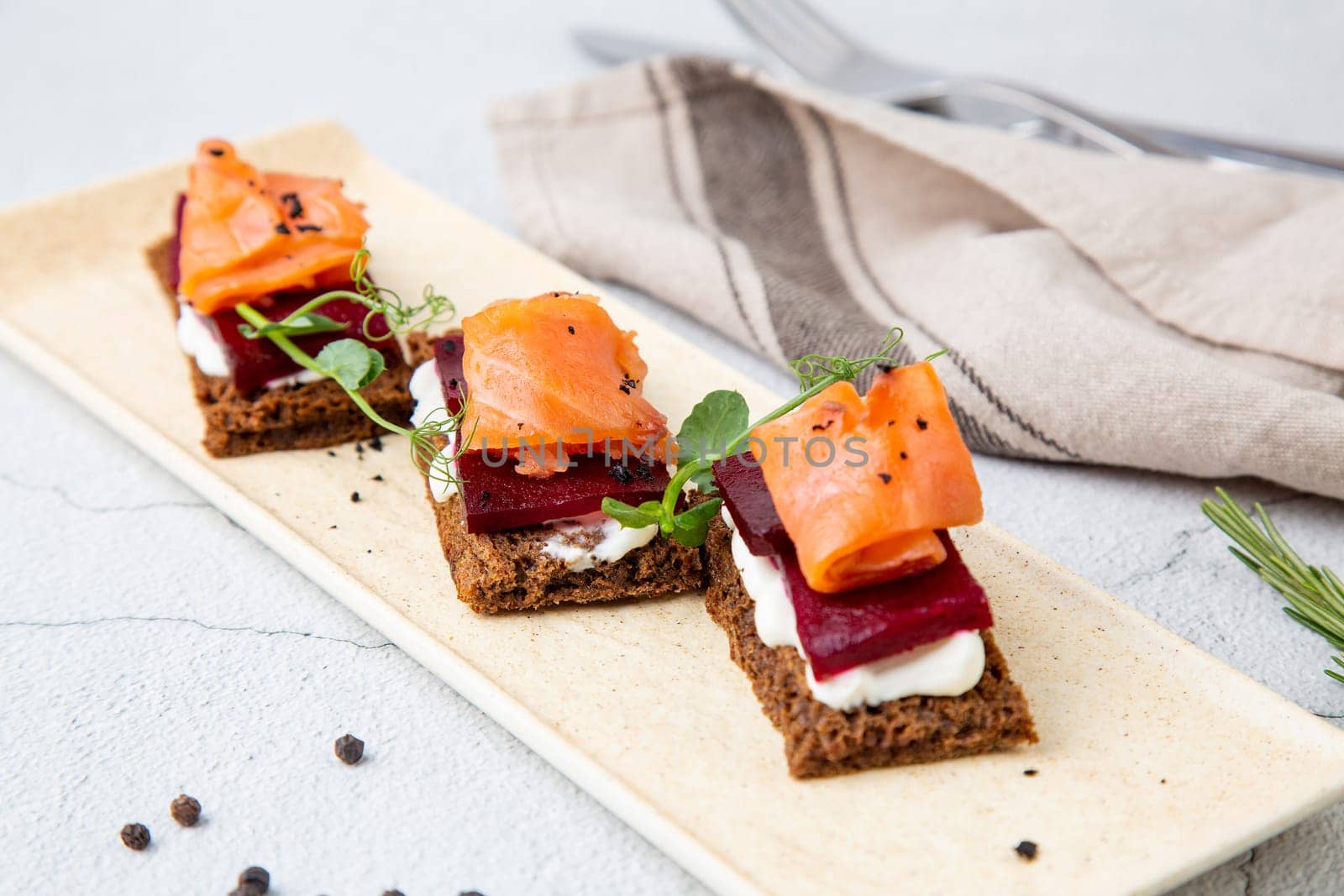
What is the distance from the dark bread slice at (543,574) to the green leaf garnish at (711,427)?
0.74 ft

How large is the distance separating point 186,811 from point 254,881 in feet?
0.90

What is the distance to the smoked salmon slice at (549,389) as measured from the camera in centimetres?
334

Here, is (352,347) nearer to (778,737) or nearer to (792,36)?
(778,737)

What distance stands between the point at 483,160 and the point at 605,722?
11.5 feet

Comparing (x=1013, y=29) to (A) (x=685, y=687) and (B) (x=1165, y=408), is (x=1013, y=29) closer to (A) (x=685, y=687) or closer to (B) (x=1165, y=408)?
(B) (x=1165, y=408)

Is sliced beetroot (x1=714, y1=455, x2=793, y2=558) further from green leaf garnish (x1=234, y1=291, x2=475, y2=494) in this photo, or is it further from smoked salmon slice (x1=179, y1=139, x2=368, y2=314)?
smoked salmon slice (x1=179, y1=139, x2=368, y2=314)

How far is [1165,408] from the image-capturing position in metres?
3.87

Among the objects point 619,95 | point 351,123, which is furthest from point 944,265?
point 351,123

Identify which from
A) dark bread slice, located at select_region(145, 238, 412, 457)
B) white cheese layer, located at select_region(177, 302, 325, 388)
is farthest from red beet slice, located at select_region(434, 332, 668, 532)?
white cheese layer, located at select_region(177, 302, 325, 388)

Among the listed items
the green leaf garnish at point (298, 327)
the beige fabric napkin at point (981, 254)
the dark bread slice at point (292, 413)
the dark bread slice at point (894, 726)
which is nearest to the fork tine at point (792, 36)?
the beige fabric napkin at point (981, 254)

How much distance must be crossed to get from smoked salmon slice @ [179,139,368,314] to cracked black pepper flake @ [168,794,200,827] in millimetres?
1625

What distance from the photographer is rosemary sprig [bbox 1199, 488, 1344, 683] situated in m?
3.34

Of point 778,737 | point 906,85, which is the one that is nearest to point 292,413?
point 778,737

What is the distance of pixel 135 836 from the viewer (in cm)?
295
